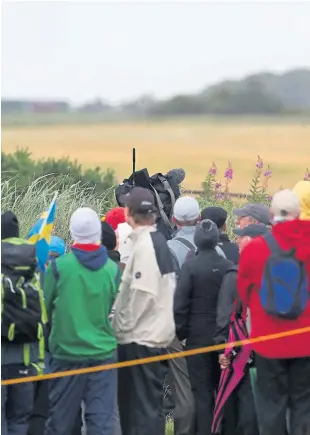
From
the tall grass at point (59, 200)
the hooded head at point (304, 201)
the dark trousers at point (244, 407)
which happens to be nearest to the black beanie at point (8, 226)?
the dark trousers at point (244, 407)

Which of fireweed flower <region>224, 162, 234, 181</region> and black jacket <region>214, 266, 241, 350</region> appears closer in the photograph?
black jacket <region>214, 266, 241, 350</region>

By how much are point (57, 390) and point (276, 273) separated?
1.50m

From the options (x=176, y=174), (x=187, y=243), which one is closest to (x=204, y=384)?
(x=187, y=243)

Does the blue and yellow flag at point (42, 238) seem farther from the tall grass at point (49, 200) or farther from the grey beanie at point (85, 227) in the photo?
the tall grass at point (49, 200)

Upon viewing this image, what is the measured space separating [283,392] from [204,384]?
2.38ft

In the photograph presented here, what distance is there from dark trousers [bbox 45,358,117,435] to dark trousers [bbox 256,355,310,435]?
0.93m

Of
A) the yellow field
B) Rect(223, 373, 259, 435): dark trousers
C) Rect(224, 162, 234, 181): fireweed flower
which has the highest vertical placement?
the yellow field

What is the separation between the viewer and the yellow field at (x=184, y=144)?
21.9 feet

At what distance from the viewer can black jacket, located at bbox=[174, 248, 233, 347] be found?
6.53 metres

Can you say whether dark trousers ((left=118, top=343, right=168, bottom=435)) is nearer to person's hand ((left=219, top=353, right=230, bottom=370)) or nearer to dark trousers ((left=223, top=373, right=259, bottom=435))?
person's hand ((left=219, top=353, right=230, bottom=370))

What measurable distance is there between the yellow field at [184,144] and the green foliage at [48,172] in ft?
4.21

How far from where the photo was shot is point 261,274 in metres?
6.05

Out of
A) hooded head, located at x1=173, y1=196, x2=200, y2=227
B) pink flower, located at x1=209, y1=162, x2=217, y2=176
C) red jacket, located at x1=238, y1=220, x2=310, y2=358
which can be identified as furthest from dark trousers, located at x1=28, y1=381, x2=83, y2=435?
pink flower, located at x1=209, y1=162, x2=217, y2=176

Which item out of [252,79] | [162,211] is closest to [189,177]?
[162,211]
